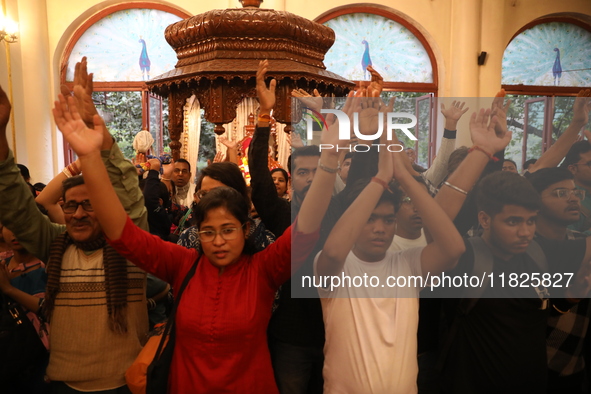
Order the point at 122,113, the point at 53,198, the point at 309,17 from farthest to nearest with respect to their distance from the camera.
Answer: the point at 122,113, the point at 309,17, the point at 53,198

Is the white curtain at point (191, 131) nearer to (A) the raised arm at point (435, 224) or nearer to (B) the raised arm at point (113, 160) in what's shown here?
(B) the raised arm at point (113, 160)

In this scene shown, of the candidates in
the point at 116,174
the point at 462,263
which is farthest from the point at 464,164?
the point at 116,174

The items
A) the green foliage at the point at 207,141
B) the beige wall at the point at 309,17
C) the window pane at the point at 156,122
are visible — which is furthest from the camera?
the window pane at the point at 156,122

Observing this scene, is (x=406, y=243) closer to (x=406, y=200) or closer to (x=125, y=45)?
(x=406, y=200)

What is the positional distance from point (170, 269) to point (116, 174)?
0.38 m

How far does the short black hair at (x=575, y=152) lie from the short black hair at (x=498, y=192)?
0.25 metres

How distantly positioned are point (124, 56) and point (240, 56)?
4.50 meters

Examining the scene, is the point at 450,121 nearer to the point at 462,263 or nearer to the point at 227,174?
the point at 462,263

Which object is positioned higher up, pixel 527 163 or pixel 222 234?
pixel 527 163

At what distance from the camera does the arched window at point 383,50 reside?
742 centimetres

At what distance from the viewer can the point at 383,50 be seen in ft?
24.6

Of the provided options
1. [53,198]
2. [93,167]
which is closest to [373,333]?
[93,167]

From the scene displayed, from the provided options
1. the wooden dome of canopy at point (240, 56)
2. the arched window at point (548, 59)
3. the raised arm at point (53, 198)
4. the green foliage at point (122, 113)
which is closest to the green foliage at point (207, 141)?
the green foliage at point (122, 113)

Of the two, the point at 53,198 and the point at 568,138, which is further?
the point at 53,198
